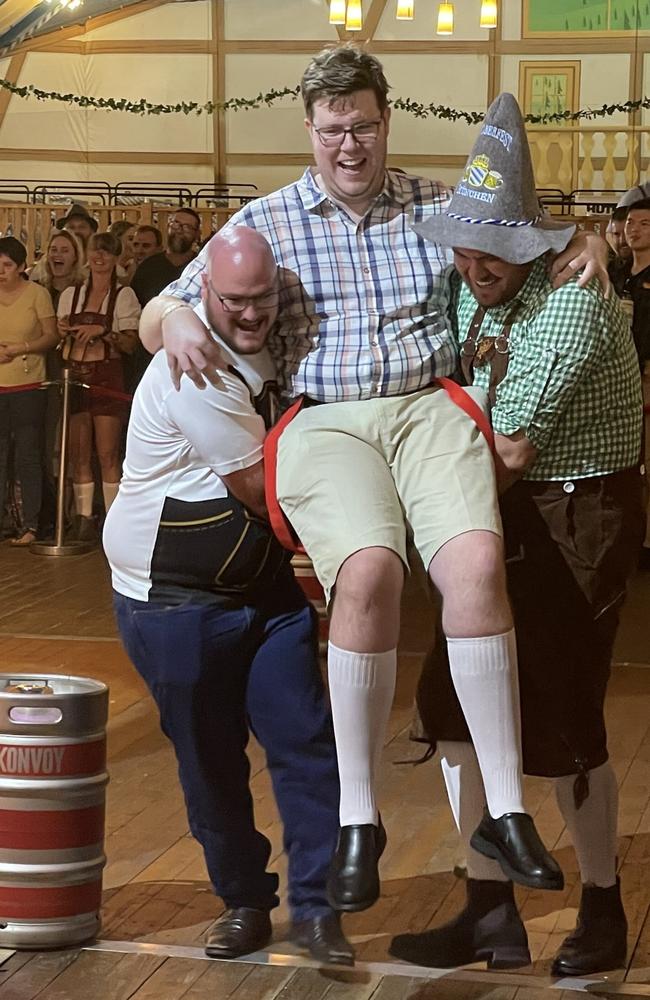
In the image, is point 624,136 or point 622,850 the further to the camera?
point 624,136

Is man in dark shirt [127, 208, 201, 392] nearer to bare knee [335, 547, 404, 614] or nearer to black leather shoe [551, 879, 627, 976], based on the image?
black leather shoe [551, 879, 627, 976]

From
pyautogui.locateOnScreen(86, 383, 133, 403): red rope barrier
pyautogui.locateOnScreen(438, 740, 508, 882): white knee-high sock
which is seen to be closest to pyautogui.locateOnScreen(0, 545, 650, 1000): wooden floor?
pyautogui.locateOnScreen(438, 740, 508, 882): white knee-high sock

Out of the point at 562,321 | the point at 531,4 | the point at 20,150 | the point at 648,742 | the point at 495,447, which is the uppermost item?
the point at 531,4

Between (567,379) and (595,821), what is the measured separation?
36.5 inches

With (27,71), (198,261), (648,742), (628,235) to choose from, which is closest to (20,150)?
(27,71)

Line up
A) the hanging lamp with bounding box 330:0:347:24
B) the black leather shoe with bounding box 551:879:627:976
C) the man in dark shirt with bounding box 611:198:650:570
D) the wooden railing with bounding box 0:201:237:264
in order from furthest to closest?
1. the wooden railing with bounding box 0:201:237:264
2. the hanging lamp with bounding box 330:0:347:24
3. the man in dark shirt with bounding box 611:198:650:570
4. the black leather shoe with bounding box 551:879:627:976

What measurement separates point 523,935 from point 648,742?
6.46 feet

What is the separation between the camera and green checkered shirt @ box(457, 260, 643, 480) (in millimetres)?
2787

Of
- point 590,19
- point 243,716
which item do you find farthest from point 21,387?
point 243,716

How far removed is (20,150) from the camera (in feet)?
28.7

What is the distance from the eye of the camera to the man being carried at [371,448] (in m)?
2.65

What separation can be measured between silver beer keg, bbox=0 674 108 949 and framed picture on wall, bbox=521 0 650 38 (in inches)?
232

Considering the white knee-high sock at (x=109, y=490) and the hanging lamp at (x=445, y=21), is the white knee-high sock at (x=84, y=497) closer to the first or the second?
the white knee-high sock at (x=109, y=490)

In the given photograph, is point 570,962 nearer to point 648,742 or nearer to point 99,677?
point 648,742
